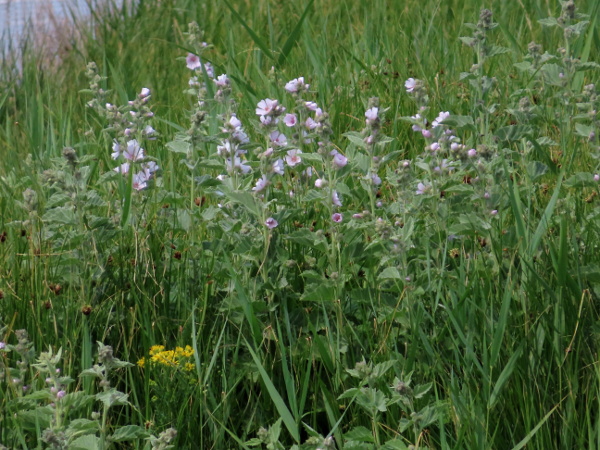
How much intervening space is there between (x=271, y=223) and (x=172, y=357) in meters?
0.46

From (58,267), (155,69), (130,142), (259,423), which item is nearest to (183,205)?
(130,142)

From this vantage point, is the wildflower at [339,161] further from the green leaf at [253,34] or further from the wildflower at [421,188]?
the green leaf at [253,34]

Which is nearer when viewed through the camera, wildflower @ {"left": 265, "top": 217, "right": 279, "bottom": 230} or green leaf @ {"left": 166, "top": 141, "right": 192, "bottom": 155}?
wildflower @ {"left": 265, "top": 217, "right": 279, "bottom": 230}

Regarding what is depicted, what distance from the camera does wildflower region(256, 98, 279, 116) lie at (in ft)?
8.63

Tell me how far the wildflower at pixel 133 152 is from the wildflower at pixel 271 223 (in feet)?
1.92

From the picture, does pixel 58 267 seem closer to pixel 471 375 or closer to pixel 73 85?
pixel 471 375

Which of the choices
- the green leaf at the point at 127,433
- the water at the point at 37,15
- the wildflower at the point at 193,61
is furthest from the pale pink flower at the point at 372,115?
the water at the point at 37,15

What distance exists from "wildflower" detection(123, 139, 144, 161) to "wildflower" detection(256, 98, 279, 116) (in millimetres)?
432

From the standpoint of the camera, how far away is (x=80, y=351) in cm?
246

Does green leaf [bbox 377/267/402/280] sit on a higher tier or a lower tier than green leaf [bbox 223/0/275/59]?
lower

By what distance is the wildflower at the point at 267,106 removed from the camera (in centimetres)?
263

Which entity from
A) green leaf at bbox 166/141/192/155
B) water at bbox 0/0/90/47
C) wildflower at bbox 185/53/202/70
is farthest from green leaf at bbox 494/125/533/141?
water at bbox 0/0/90/47

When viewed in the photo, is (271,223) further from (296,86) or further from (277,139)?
(296,86)

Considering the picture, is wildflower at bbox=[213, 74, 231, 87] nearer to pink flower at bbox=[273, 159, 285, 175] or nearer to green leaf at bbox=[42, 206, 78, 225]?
pink flower at bbox=[273, 159, 285, 175]
